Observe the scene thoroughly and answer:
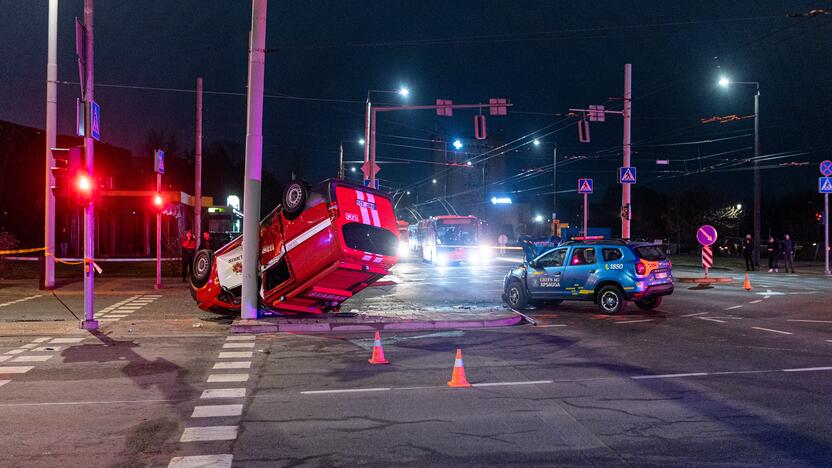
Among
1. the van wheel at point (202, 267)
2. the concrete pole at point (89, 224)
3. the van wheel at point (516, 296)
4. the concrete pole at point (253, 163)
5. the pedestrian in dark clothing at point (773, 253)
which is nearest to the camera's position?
the concrete pole at point (89, 224)

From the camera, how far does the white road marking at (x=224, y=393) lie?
25.9 feet

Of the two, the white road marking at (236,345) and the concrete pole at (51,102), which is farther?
the concrete pole at (51,102)

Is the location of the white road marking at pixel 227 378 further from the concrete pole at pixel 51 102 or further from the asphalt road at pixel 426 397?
the concrete pole at pixel 51 102

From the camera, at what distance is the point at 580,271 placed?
16734mm

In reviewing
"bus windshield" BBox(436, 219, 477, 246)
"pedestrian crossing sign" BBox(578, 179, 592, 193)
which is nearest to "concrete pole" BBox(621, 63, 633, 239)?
"pedestrian crossing sign" BBox(578, 179, 592, 193)

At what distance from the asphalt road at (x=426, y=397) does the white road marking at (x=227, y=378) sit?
3 centimetres

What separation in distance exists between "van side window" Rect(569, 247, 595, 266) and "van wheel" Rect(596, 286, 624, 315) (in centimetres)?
76

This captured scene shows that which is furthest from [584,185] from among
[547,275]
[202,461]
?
[202,461]

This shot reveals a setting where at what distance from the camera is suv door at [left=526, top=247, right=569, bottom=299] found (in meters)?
17.2

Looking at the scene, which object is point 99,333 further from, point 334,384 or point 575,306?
point 575,306

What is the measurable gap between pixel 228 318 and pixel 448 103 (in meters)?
13.5

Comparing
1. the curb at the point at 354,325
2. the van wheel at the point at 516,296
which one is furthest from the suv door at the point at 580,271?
the curb at the point at 354,325

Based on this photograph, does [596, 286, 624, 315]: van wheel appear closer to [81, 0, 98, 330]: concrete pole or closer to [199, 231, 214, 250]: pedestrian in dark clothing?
[81, 0, 98, 330]: concrete pole

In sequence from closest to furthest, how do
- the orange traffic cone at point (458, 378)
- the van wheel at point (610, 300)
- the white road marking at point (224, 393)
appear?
the white road marking at point (224, 393), the orange traffic cone at point (458, 378), the van wheel at point (610, 300)
